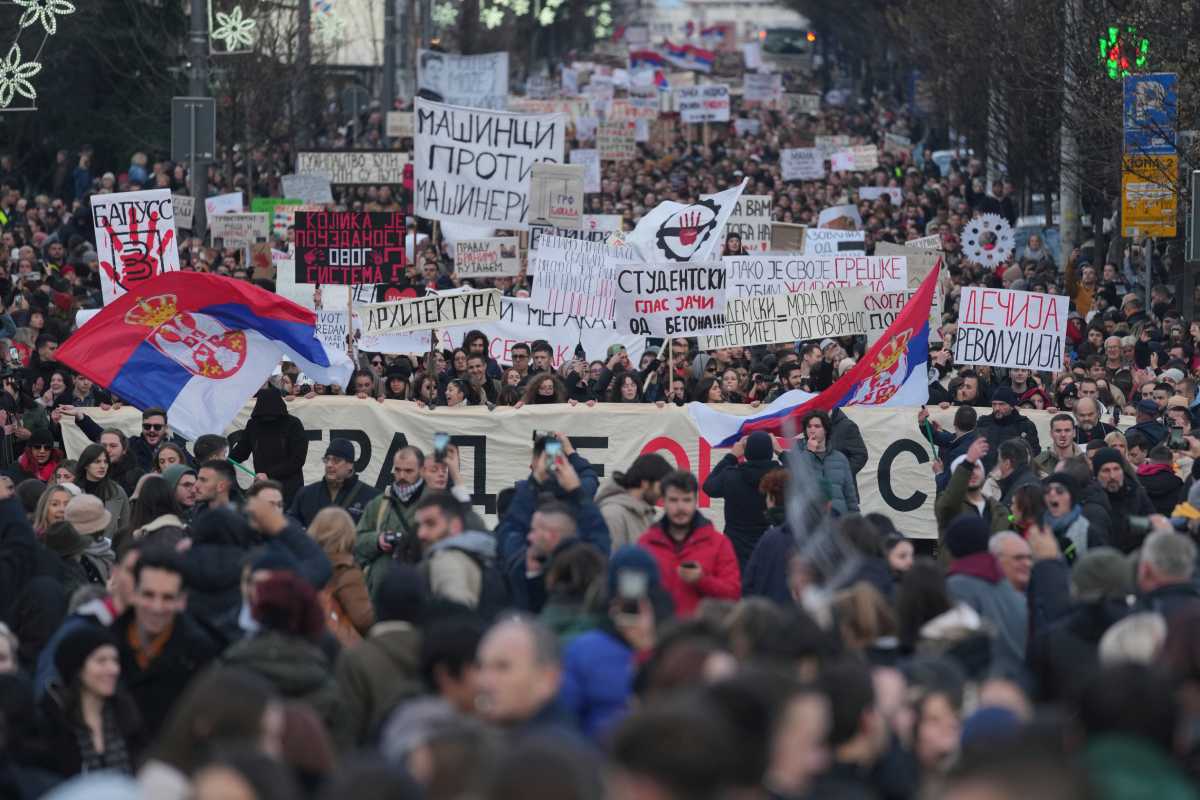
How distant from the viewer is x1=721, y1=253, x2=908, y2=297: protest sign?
62.8 feet

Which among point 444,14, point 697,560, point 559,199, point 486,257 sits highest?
point 444,14

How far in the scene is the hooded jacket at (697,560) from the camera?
9.27m

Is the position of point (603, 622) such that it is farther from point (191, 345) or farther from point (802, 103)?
point (802, 103)

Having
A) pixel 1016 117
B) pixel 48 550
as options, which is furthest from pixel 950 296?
pixel 48 550

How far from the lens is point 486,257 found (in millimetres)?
22844

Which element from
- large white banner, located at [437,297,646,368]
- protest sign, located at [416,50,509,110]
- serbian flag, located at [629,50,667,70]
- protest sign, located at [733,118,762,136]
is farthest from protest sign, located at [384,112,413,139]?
serbian flag, located at [629,50,667,70]

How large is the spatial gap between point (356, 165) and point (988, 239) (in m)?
11.6

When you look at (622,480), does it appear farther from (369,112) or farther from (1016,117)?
(369,112)

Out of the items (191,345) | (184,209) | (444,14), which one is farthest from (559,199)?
(444,14)

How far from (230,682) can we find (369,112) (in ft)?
181

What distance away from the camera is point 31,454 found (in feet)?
47.9

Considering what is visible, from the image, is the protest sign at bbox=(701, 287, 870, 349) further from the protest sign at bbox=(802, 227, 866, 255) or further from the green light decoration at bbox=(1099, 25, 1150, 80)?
the protest sign at bbox=(802, 227, 866, 255)

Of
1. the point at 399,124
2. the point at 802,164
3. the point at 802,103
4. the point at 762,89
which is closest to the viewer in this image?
the point at 802,164

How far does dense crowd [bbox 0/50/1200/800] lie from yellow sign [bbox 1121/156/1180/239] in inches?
230
